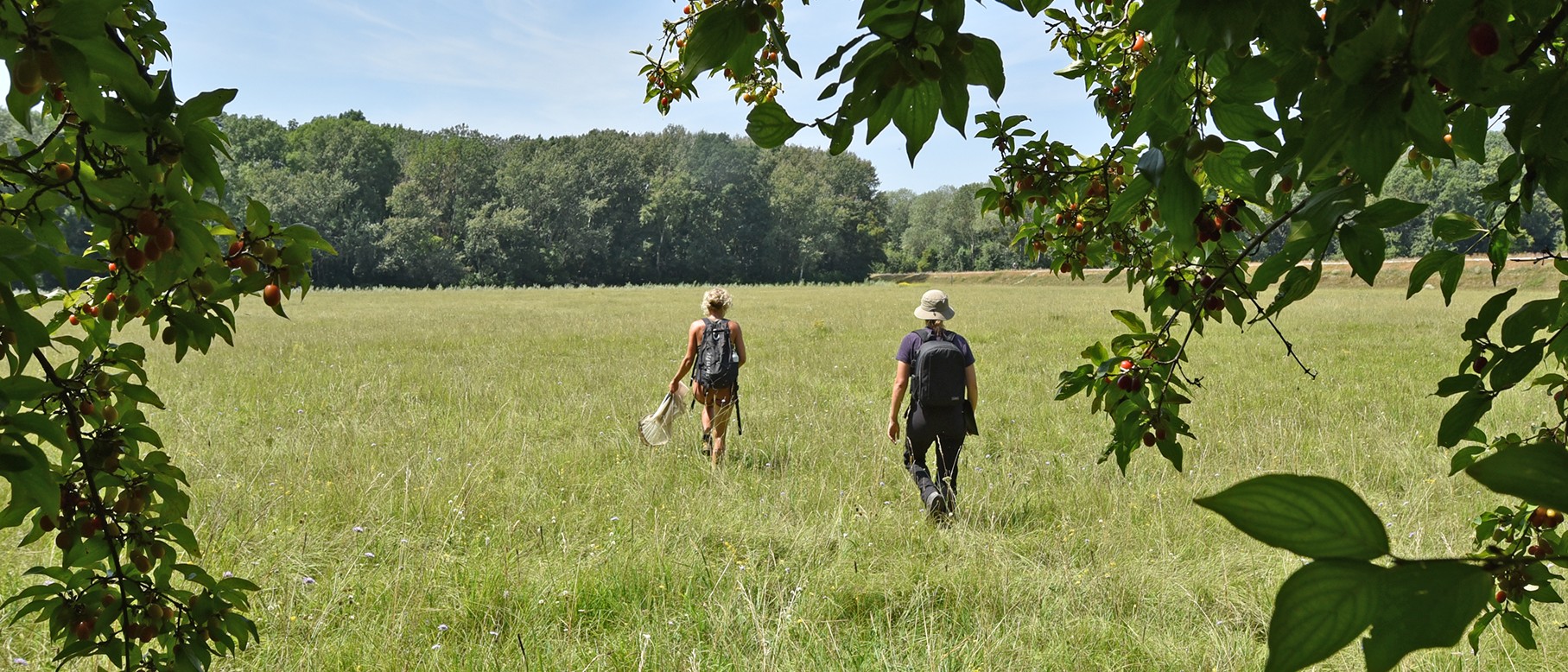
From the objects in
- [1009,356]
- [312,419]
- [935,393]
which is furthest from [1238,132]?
[1009,356]

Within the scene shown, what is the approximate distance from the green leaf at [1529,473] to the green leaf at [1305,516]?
0.06 meters

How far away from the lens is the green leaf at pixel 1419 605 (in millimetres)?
397

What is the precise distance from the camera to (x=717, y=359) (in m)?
7.14

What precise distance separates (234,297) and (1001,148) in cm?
177

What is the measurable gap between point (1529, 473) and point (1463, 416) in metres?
1.15

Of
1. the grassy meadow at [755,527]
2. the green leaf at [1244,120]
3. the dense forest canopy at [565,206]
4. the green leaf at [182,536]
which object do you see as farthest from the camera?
the dense forest canopy at [565,206]

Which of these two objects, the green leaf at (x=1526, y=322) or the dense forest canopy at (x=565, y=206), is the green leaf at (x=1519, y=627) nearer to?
the green leaf at (x=1526, y=322)

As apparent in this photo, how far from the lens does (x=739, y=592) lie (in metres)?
4.31

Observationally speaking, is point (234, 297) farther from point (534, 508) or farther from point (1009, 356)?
point (1009, 356)

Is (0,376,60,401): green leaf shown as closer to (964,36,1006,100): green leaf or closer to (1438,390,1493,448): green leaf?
(964,36,1006,100): green leaf

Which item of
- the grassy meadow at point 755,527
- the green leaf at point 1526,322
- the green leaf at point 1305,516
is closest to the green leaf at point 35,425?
the green leaf at point 1305,516

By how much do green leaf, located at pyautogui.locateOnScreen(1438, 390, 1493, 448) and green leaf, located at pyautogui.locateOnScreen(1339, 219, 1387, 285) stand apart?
38 cm

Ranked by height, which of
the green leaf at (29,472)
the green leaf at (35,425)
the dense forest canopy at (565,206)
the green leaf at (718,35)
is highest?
the dense forest canopy at (565,206)

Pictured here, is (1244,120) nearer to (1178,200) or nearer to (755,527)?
(1178,200)
